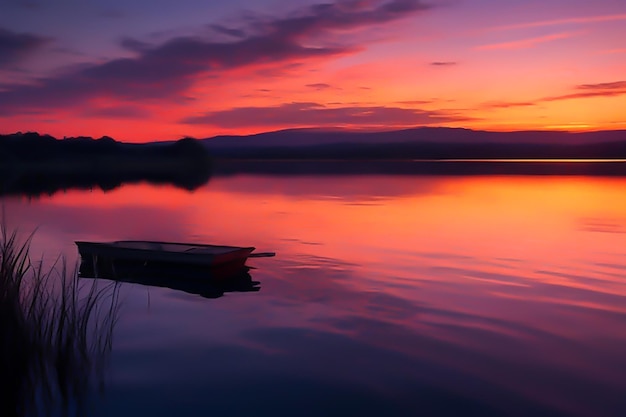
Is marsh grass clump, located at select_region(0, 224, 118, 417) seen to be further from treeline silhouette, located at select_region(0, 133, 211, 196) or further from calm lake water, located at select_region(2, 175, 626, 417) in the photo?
treeline silhouette, located at select_region(0, 133, 211, 196)

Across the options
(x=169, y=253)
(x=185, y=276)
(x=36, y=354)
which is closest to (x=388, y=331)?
(x=36, y=354)

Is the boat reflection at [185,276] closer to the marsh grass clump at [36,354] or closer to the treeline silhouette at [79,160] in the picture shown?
the marsh grass clump at [36,354]

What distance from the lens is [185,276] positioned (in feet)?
39.7

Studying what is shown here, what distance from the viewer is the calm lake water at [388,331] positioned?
6.29 meters

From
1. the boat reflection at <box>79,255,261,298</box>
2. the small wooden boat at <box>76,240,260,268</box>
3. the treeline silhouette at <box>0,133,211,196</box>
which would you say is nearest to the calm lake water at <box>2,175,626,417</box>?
the boat reflection at <box>79,255,261,298</box>

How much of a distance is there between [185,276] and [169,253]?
0.64m

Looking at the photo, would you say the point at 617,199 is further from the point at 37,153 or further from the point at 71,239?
the point at 37,153

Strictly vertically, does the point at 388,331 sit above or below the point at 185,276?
below

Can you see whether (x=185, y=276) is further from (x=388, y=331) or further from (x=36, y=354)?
(x=36, y=354)

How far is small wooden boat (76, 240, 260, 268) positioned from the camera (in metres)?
11.9

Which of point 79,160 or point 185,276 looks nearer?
point 185,276

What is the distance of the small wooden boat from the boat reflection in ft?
0.39

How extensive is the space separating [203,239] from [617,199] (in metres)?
25.2

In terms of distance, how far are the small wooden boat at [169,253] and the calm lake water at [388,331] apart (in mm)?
812
